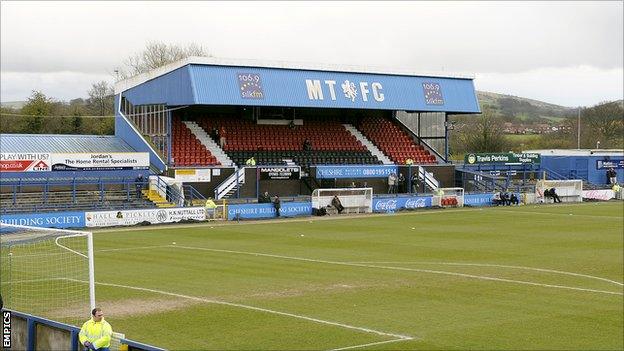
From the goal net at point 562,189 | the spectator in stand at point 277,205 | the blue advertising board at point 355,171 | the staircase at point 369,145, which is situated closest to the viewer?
the spectator in stand at point 277,205

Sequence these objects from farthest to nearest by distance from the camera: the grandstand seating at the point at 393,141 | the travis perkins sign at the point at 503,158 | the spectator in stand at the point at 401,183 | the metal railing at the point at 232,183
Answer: the grandstand seating at the point at 393,141, the travis perkins sign at the point at 503,158, the spectator in stand at the point at 401,183, the metal railing at the point at 232,183

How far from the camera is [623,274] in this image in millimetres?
29359

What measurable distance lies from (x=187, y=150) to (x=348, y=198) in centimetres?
1306

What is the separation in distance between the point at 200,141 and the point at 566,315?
46235mm

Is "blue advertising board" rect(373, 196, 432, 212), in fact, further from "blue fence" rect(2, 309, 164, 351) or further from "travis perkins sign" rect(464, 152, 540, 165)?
"blue fence" rect(2, 309, 164, 351)

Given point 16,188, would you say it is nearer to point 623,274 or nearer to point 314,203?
point 314,203

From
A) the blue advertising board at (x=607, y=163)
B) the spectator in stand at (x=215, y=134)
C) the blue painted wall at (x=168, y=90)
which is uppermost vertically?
the blue painted wall at (x=168, y=90)

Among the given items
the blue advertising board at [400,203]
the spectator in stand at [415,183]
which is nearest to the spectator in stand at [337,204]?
the blue advertising board at [400,203]

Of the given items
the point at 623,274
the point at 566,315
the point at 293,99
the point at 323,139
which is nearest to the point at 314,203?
the point at 293,99

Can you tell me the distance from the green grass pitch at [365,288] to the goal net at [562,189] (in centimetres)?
2382

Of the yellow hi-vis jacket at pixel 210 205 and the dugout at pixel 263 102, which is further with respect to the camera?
the dugout at pixel 263 102

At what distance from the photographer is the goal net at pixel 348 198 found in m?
57.4

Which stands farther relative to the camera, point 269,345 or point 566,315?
point 566,315

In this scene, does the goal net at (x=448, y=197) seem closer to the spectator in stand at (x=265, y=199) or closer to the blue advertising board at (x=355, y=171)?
the blue advertising board at (x=355, y=171)
